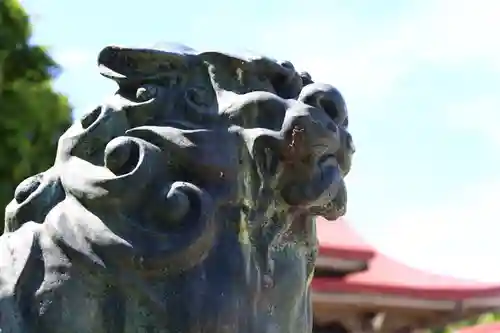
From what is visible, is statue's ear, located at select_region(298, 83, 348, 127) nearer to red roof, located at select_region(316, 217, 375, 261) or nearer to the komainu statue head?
the komainu statue head

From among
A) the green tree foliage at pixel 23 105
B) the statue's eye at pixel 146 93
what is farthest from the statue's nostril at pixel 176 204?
the green tree foliage at pixel 23 105

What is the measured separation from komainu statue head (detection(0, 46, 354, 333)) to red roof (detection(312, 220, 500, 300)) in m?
4.91

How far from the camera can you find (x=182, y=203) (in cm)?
137

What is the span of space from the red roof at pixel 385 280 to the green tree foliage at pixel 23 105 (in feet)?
7.08

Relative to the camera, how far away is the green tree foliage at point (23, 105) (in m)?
6.18

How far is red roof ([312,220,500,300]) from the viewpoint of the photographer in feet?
21.1

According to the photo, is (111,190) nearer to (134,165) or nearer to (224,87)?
(134,165)

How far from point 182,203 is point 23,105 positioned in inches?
210

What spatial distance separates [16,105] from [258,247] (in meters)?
5.33

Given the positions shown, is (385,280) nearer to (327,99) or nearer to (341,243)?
(341,243)

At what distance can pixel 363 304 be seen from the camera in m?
6.52

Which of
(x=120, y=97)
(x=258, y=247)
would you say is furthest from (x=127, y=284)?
(x=120, y=97)

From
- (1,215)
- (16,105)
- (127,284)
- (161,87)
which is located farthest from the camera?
(16,105)

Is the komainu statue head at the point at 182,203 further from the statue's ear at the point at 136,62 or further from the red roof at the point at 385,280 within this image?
the red roof at the point at 385,280
